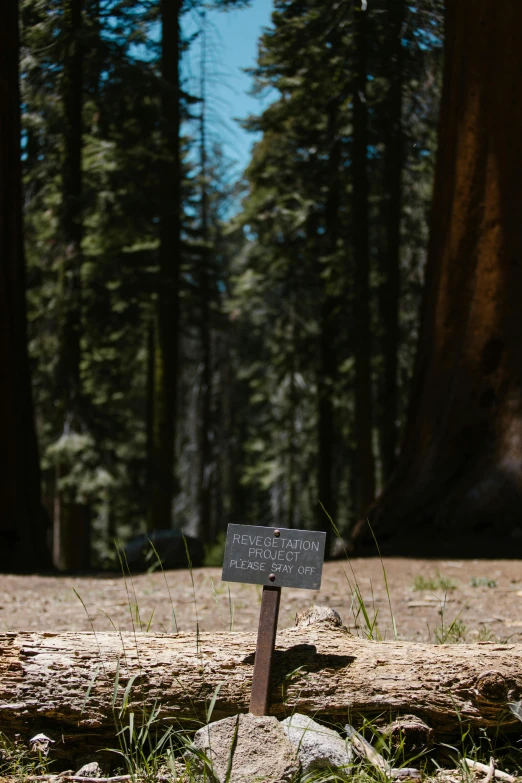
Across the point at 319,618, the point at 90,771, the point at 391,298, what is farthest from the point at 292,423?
the point at 90,771

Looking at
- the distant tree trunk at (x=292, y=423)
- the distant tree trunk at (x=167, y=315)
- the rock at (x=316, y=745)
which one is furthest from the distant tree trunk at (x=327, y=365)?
the rock at (x=316, y=745)

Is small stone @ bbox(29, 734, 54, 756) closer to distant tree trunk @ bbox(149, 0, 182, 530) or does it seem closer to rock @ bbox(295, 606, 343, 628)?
rock @ bbox(295, 606, 343, 628)

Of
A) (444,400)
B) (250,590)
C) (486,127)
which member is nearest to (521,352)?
(444,400)

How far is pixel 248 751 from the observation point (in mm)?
3037

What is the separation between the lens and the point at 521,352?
336 inches

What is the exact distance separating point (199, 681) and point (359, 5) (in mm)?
7637

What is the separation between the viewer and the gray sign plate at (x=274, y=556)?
11.6 feet

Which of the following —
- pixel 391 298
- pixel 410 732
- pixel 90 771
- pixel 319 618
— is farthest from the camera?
pixel 391 298

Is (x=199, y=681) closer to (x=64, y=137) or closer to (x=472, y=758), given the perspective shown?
(x=472, y=758)

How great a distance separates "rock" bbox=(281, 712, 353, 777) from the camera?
10.1ft

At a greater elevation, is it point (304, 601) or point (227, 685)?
point (227, 685)

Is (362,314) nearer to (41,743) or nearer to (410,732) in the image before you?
(410,732)

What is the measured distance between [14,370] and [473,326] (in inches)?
217

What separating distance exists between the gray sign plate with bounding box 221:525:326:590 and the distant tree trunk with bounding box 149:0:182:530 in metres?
9.90
